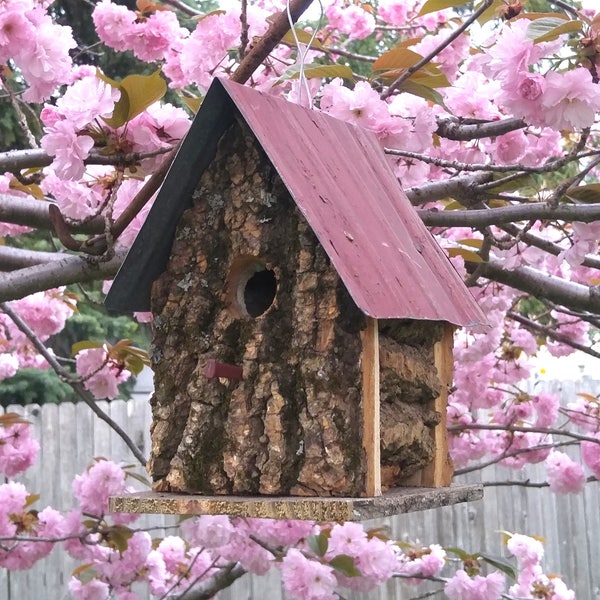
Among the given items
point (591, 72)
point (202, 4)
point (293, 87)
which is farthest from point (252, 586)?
point (202, 4)

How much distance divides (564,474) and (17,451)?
6.92ft

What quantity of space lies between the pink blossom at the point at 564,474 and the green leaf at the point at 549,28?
2523 mm

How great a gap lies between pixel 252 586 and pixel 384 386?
349cm

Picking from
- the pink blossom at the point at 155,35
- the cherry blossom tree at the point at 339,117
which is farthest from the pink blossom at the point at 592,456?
the pink blossom at the point at 155,35

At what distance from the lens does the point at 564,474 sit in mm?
3457

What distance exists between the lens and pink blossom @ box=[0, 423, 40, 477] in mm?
2971

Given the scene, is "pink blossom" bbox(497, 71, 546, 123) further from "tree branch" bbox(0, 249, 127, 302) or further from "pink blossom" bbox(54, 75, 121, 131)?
"tree branch" bbox(0, 249, 127, 302)

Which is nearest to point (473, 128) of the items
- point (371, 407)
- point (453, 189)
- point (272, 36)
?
point (453, 189)

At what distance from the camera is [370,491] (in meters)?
1.11

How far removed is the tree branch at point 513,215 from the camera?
163cm

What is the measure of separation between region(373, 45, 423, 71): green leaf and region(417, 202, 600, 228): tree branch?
1.22ft

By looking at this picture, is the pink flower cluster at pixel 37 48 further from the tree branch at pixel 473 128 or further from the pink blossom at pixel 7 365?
the pink blossom at pixel 7 365

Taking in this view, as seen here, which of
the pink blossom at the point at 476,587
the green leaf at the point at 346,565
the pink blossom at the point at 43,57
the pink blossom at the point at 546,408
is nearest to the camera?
the pink blossom at the point at 43,57

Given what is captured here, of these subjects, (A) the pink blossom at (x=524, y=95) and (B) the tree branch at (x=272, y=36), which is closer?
(B) the tree branch at (x=272, y=36)
